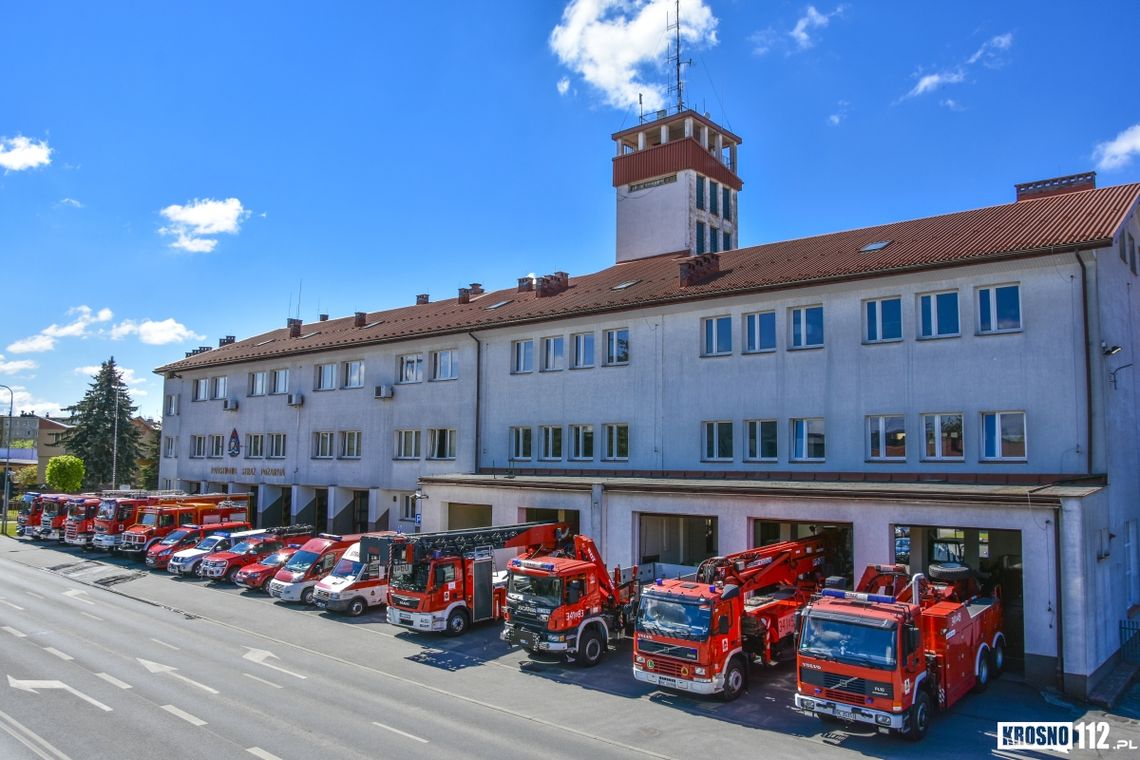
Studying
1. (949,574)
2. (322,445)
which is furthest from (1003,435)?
(322,445)

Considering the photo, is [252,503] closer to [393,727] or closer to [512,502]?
[512,502]

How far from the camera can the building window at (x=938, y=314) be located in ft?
71.8

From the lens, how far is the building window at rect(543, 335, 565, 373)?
30.6 metres

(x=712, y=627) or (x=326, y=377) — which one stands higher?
(x=326, y=377)

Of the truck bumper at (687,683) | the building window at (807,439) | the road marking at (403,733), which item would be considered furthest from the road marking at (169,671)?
the building window at (807,439)

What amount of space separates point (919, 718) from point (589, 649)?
7.64m

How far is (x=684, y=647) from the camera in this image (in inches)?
610

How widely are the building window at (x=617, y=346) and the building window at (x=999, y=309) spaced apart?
11.6 metres

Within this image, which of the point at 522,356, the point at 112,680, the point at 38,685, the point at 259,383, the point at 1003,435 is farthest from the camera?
Result: the point at 259,383

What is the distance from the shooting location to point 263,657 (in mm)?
18984

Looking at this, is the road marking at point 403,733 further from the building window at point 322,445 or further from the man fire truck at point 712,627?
the building window at point 322,445

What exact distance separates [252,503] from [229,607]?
19.9 m

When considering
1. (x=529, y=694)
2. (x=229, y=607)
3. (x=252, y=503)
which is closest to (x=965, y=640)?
(x=529, y=694)

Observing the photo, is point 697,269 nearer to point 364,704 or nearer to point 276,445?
point 364,704
